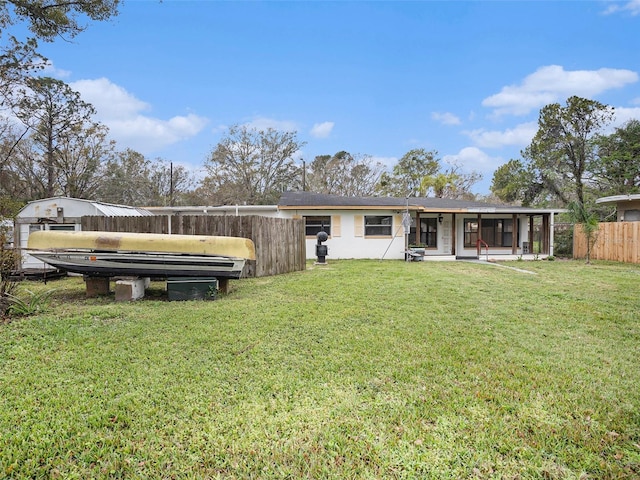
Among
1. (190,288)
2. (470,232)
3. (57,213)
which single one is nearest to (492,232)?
(470,232)

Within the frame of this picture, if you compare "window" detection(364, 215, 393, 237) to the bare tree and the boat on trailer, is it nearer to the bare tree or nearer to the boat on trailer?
the boat on trailer

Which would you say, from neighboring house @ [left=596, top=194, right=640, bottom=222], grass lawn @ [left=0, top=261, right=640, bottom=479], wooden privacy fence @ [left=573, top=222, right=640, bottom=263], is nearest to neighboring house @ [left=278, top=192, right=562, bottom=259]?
wooden privacy fence @ [left=573, top=222, right=640, bottom=263]

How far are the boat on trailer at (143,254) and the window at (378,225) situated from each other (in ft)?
29.9

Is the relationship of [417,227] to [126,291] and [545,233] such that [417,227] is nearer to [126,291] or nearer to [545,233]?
[545,233]

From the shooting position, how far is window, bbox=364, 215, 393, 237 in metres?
15.0

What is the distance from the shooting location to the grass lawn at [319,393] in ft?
6.86

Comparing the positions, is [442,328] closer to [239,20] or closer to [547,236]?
[239,20]

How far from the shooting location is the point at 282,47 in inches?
540

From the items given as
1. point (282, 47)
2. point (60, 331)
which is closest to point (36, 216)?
point (60, 331)

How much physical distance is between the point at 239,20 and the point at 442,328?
12.1m

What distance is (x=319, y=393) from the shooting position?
288 centimetres

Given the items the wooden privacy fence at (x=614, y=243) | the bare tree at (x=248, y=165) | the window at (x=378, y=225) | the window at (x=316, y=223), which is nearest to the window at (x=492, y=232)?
the wooden privacy fence at (x=614, y=243)

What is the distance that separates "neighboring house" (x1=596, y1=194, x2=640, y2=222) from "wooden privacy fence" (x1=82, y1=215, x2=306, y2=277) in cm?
1528

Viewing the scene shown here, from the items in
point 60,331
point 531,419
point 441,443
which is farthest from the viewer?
point 60,331
